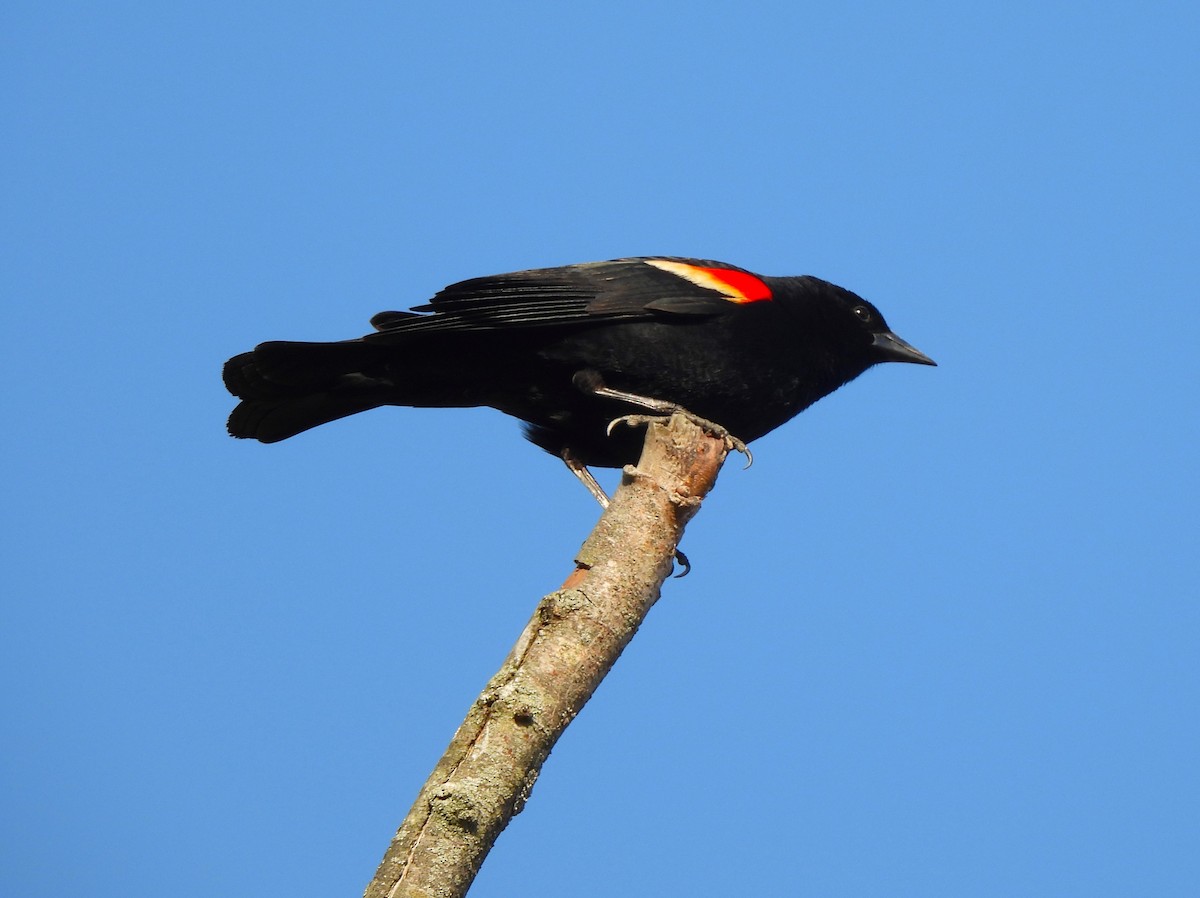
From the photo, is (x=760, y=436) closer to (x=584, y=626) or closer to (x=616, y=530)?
(x=616, y=530)

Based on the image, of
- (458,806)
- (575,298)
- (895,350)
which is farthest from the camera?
(895,350)

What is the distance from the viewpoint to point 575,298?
582 centimetres

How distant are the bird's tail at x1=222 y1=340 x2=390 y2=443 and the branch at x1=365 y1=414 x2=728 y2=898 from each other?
2033 millimetres

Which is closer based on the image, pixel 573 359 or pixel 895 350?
pixel 573 359

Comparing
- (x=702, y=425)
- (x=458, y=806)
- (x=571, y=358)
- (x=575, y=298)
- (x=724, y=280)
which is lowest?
(x=458, y=806)

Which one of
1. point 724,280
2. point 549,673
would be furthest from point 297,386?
point 549,673

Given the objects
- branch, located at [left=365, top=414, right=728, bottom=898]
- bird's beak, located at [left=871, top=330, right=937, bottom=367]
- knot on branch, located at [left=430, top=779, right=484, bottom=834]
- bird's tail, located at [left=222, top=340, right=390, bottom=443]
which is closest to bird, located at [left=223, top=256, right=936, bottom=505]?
bird's tail, located at [left=222, top=340, right=390, bottom=443]

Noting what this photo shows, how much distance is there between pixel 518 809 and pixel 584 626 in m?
0.54

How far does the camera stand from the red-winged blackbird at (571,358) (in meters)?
5.75

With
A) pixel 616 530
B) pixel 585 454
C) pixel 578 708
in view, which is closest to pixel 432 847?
pixel 578 708

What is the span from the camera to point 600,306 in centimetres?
582

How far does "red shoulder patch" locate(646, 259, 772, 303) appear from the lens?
605 cm

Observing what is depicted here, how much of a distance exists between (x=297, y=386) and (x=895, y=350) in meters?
3.25

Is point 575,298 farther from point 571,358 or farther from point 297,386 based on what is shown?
point 297,386
